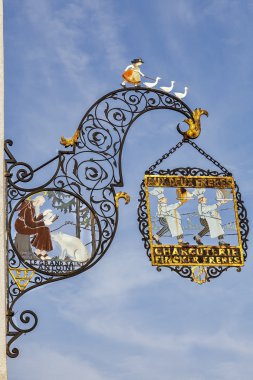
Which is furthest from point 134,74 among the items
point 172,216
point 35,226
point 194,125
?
point 35,226

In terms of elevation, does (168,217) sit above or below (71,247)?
above

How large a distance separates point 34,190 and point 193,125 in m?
2.76

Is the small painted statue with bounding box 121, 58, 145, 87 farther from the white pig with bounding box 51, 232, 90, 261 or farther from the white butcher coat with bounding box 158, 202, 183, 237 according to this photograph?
the white pig with bounding box 51, 232, 90, 261

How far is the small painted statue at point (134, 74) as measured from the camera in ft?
43.7

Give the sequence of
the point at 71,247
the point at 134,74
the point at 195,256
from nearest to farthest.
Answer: the point at 71,247 → the point at 195,256 → the point at 134,74

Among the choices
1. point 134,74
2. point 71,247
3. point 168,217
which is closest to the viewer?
point 71,247

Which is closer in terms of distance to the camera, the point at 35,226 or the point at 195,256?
the point at 35,226

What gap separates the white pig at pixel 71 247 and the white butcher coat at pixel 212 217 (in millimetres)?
1914

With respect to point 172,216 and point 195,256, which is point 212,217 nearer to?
point 172,216

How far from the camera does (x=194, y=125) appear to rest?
13438 mm

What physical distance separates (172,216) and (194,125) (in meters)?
1.53

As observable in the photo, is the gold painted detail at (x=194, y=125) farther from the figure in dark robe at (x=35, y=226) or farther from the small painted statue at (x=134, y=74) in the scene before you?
the figure in dark robe at (x=35, y=226)

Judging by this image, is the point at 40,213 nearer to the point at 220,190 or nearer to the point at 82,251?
the point at 82,251

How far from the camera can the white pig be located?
12.0 meters
